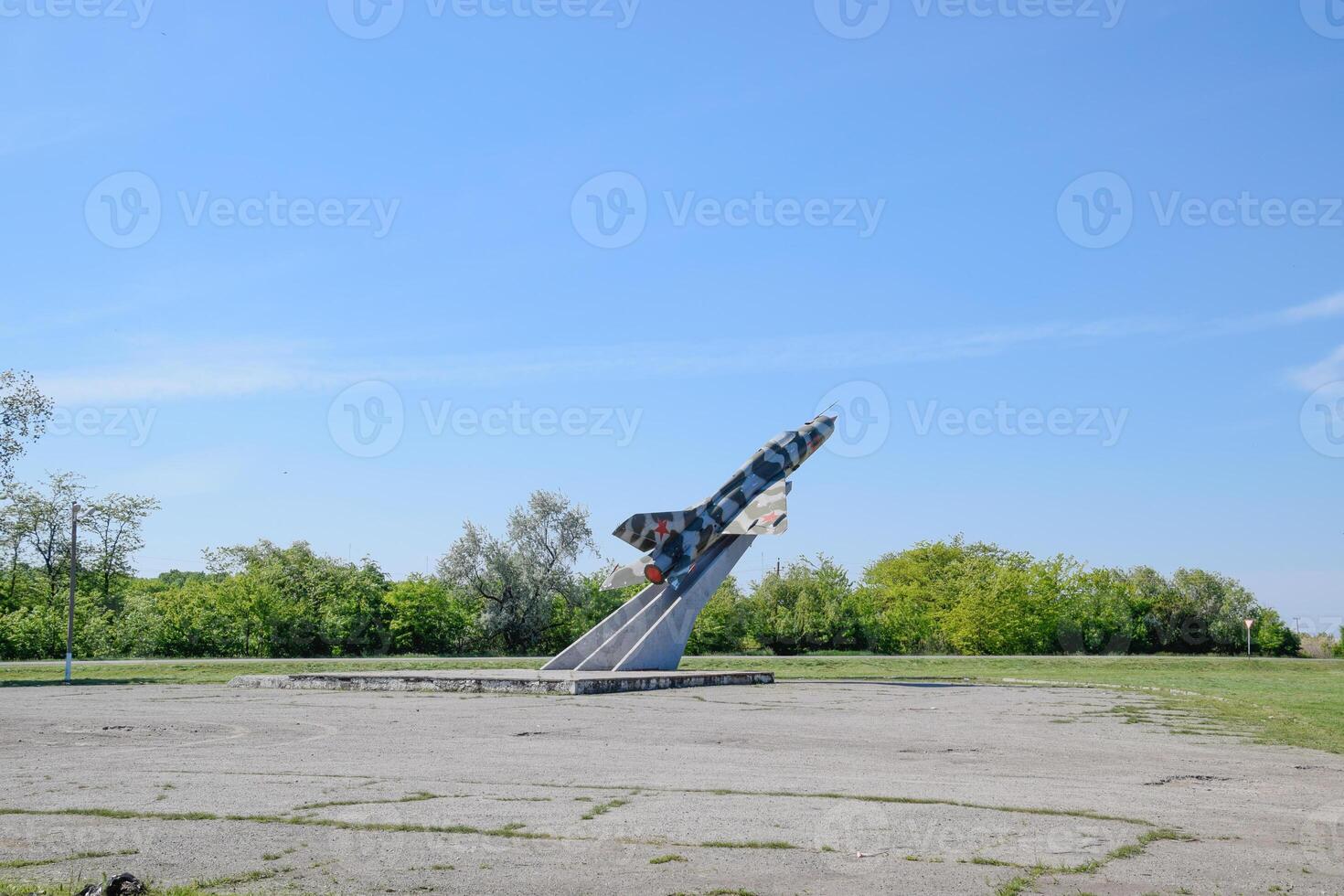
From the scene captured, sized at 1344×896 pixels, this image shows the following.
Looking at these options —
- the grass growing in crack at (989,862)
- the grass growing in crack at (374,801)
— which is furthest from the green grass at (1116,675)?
the grass growing in crack at (374,801)

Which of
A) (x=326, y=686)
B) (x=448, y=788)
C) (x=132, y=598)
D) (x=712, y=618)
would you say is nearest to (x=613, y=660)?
(x=326, y=686)

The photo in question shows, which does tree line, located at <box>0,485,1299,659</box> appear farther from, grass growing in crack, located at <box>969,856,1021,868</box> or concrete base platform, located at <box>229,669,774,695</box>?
grass growing in crack, located at <box>969,856,1021,868</box>

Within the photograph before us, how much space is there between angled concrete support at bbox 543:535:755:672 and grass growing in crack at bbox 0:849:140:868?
22175 millimetres

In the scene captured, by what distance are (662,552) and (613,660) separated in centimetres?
328

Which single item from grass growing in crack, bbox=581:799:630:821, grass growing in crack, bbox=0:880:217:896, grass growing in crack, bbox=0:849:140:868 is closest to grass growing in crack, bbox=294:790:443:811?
grass growing in crack, bbox=581:799:630:821

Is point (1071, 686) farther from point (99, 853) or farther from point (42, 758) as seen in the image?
point (99, 853)

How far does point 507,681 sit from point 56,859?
19785 millimetres

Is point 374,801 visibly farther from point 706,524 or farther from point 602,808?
point 706,524

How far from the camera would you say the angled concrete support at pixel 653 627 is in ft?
99.0

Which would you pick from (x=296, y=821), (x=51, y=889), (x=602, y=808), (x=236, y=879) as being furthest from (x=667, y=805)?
(x=51, y=889)

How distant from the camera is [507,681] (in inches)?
1062

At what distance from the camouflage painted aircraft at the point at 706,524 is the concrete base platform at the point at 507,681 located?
327 centimetres

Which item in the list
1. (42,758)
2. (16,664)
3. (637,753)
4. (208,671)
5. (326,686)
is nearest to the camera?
(42,758)

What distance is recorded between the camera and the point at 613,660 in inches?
1194
